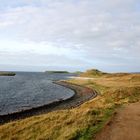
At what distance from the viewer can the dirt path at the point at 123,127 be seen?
20672mm

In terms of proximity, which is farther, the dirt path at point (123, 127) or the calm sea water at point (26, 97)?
the calm sea water at point (26, 97)

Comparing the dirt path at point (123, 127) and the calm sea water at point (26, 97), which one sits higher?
the dirt path at point (123, 127)

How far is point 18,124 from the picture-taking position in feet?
90.1

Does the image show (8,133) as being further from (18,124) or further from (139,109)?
(139,109)

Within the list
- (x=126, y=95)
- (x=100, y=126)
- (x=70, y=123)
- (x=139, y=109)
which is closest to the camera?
(x=100, y=126)

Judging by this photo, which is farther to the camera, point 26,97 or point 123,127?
point 26,97

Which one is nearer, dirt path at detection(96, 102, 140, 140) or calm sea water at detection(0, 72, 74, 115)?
dirt path at detection(96, 102, 140, 140)

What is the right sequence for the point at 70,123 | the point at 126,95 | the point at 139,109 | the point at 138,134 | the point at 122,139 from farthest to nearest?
the point at 126,95 → the point at 139,109 → the point at 70,123 → the point at 138,134 → the point at 122,139

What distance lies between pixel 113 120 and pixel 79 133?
5.60 metres

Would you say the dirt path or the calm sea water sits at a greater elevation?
the dirt path

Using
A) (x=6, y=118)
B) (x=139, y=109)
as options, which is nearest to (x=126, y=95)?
(x=139, y=109)

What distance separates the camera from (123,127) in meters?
23.5

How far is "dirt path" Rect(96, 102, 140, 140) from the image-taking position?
20.7 m

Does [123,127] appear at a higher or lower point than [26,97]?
higher
